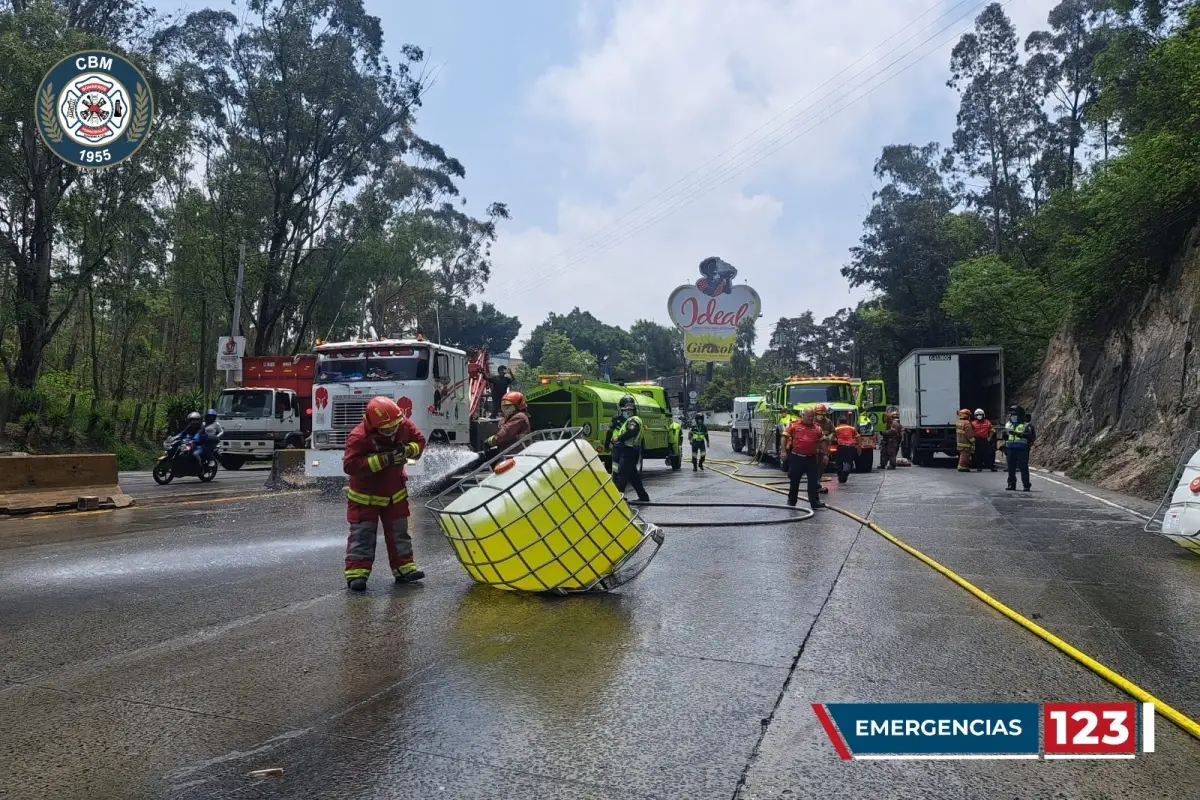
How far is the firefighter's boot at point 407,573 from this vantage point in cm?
693

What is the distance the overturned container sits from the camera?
616 centimetres

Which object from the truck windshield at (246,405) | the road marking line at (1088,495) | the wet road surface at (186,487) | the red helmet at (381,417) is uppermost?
the truck windshield at (246,405)

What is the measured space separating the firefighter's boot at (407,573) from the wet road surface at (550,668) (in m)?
0.11

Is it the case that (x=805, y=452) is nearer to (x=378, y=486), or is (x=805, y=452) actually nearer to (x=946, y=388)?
(x=378, y=486)

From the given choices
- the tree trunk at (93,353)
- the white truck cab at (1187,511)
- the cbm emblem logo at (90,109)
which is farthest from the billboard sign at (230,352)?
the white truck cab at (1187,511)

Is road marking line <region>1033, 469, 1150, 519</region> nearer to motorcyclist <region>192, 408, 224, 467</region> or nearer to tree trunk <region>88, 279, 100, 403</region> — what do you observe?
motorcyclist <region>192, 408, 224, 467</region>

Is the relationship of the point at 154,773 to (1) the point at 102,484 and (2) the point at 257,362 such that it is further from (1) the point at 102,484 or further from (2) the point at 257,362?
(2) the point at 257,362

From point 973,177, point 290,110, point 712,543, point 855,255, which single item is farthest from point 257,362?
point 973,177

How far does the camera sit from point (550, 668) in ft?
15.3

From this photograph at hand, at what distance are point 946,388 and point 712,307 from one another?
3531 cm

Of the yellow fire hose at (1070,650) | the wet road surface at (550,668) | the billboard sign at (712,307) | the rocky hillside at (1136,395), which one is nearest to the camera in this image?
the wet road surface at (550,668)

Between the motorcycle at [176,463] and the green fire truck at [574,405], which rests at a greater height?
the green fire truck at [574,405]

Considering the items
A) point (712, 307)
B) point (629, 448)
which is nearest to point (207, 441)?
point (629, 448)

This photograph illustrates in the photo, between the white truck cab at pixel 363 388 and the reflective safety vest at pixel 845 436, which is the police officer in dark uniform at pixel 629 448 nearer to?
the white truck cab at pixel 363 388
